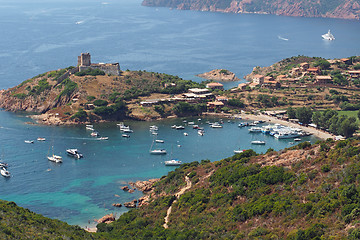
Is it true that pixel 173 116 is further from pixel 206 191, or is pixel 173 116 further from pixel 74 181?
pixel 206 191

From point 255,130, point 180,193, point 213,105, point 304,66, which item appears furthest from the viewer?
point 304,66

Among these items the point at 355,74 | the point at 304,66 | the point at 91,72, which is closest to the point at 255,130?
the point at 91,72

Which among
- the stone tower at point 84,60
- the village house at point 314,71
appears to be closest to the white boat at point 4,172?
the stone tower at point 84,60

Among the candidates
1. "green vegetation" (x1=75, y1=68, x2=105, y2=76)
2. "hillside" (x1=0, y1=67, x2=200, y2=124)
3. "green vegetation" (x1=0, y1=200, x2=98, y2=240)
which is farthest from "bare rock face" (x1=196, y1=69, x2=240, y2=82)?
"green vegetation" (x1=0, y1=200, x2=98, y2=240)

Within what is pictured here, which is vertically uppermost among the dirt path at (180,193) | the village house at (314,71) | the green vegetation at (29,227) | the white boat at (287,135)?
the green vegetation at (29,227)

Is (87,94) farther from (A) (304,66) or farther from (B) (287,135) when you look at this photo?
(A) (304,66)

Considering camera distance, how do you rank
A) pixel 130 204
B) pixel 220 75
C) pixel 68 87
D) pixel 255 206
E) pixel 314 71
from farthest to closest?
pixel 220 75 < pixel 314 71 < pixel 68 87 < pixel 130 204 < pixel 255 206

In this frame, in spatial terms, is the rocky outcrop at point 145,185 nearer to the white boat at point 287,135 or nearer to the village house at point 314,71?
the white boat at point 287,135
